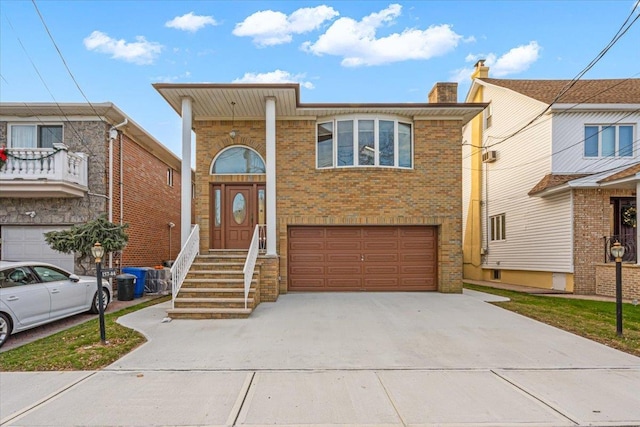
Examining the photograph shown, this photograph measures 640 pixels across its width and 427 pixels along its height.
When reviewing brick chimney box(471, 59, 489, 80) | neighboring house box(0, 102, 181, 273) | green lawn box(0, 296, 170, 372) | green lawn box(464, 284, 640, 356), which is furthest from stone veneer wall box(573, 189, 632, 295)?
neighboring house box(0, 102, 181, 273)

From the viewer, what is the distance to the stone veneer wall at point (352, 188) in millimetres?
11734

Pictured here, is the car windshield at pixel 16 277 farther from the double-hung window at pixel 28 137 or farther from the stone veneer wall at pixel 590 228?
the stone veneer wall at pixel 590 228

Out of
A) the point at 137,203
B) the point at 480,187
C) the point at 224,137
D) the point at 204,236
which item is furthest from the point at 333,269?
the point at 480,187

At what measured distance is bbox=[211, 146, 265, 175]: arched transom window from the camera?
39.2 feet

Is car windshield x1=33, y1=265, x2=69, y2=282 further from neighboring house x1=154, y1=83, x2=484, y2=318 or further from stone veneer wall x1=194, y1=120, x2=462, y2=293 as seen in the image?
stone veneer wall x1=194, y1=120, x2=462, y2=293

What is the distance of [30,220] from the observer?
11.3m

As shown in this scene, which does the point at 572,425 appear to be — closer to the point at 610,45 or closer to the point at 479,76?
the point at 610,45

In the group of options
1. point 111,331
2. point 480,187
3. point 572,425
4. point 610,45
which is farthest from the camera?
point 480,187

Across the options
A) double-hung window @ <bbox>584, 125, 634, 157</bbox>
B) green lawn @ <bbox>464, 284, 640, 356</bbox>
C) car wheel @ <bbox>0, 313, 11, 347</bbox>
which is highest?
double-hung window @ <bbox>584, 125, 634, 157</bbox>

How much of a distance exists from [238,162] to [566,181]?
442 inches

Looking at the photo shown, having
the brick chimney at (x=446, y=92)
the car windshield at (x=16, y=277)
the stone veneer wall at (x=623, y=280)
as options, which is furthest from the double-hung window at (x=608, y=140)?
the car windshield at (x=16, y=277)

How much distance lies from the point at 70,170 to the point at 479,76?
18061 millimetres

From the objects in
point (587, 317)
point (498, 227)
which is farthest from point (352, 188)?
point (498, 227)

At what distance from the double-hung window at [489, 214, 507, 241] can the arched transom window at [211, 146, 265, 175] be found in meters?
11.5
